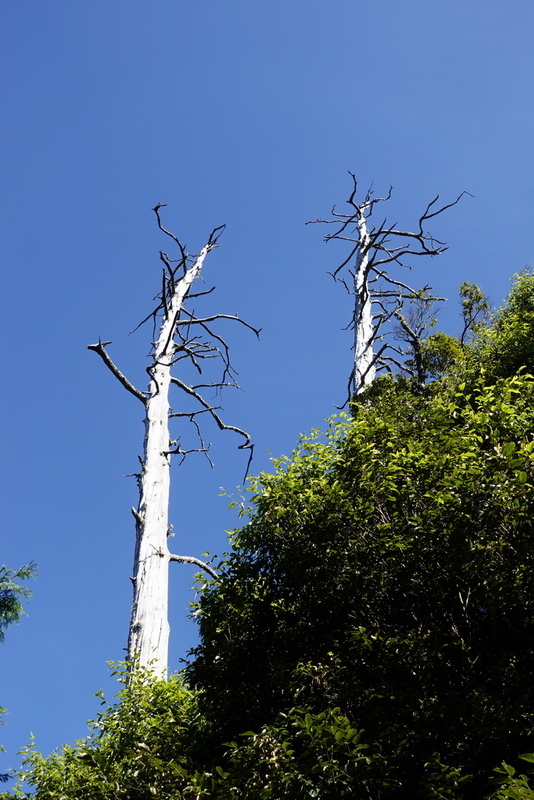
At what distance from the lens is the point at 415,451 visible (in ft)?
22.4

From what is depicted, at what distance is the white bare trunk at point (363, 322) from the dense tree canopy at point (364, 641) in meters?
5.80

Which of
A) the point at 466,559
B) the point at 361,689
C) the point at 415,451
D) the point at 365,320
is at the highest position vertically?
the point at 365,320

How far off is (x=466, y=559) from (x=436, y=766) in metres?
1.45

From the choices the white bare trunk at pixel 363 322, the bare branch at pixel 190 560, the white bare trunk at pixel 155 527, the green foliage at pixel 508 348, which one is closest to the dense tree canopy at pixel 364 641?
the white bare trunk at pixel 155 527

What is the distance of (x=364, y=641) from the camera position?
5.75m

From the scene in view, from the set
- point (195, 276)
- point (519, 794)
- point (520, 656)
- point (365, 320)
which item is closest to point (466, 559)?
point (520, 656)

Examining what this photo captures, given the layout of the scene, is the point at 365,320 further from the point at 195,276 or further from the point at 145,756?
the point at 145,756

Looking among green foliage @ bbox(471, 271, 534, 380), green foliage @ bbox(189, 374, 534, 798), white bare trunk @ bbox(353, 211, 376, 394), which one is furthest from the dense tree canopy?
white bare trunk @ bbox(353, 211, 376, 394)

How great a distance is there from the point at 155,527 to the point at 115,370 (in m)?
3.11

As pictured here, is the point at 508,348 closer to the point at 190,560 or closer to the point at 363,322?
the point at 363,322

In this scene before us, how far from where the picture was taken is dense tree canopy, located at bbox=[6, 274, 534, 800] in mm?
4996

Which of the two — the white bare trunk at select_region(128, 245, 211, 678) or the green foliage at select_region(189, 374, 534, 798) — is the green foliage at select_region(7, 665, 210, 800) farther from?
the white bare trunk at select_region(128, 245, 211, 678)

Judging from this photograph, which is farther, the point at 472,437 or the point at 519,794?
the point at 472,437

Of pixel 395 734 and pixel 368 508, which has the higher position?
pixel 368 508
